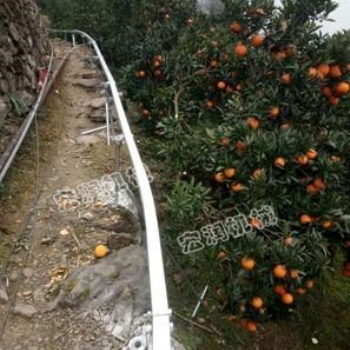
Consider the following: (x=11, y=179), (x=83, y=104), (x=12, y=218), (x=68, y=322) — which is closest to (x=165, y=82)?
(x=83, y=104)

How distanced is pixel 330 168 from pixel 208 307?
1.44 m

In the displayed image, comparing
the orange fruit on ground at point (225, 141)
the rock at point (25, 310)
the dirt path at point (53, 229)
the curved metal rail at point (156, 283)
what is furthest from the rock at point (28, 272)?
the orange fruit on ground at point (225, 141)

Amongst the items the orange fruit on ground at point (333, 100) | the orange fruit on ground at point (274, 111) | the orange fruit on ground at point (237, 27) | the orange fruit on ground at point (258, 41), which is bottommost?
the orange fruit on ground at point (274, 111)

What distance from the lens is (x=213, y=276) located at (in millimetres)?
3564

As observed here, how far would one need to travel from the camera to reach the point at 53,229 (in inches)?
148

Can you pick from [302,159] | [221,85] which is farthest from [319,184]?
[221,85]

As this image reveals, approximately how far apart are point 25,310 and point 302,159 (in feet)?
7.45

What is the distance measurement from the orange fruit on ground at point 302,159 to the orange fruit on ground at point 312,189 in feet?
0.60

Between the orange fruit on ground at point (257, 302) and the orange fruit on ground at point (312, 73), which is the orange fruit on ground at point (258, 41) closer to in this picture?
the orange fruit on ground at point (312, 73)

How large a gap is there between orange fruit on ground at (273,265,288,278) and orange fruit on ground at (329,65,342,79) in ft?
5.52

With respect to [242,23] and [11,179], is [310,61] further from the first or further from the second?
[11,179]

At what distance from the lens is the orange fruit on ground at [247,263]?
291 cm

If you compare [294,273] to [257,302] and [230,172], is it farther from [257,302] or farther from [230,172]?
[230,172]

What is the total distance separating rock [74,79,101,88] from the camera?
7.76 m
